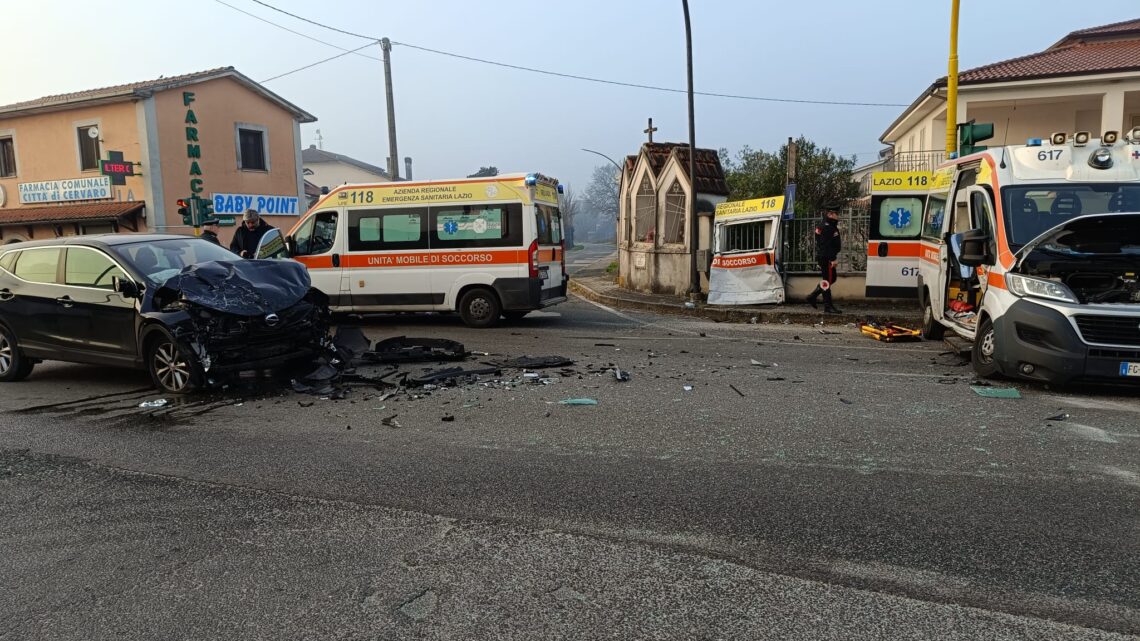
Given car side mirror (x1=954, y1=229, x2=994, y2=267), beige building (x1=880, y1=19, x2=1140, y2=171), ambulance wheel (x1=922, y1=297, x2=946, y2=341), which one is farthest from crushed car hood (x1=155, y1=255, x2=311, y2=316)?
beige building (x1=880, y1=19, x2=1140, y2=171)

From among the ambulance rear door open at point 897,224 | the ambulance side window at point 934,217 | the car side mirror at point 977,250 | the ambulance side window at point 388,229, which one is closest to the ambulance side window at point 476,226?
the ambulance side window at point 388,229

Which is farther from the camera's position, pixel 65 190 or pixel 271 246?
pixel 65 190

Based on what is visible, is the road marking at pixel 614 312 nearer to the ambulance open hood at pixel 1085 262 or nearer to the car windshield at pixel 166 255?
the ambulance open hood at pixel 1085 262

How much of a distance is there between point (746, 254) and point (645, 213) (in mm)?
5218

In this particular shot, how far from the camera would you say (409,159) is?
6756 cm

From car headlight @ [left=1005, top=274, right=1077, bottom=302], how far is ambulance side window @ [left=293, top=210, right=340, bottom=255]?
9.94 metres

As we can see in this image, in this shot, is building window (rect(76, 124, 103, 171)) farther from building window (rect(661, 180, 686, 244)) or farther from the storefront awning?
building window (rect(661, 180, 686, 244))

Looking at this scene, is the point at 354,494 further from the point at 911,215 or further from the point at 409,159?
the point at 409,159

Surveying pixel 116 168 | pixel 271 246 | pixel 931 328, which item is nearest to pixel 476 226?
pixel 271 246

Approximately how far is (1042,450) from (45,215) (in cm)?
2967

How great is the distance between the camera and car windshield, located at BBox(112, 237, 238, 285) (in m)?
7.75

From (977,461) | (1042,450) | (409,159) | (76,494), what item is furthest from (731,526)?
(409,159)

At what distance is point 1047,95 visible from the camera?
20453 millimetres

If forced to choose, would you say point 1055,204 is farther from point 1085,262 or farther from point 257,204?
point 257,204
